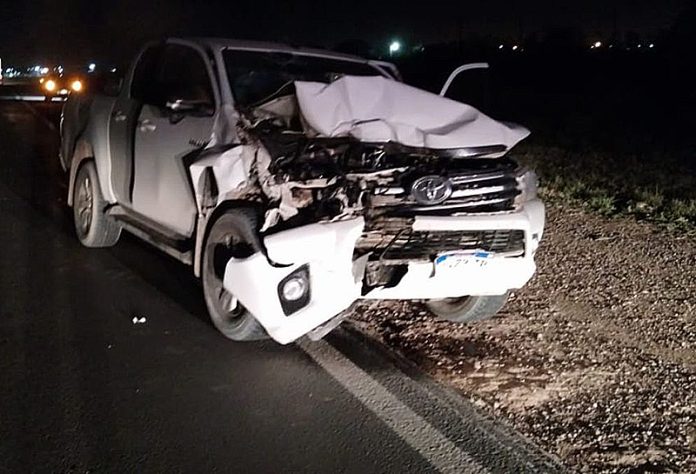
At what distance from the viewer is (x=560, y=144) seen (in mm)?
14375

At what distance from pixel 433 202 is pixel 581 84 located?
2261cm

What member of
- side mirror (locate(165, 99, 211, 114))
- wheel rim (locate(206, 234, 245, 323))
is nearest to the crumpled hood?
side mirror (locate(165, 99, 211, 114))

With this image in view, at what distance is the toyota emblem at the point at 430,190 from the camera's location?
4.87 meters

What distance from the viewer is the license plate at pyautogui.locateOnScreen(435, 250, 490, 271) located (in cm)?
489

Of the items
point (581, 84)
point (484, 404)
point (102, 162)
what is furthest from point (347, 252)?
point (581, 84)

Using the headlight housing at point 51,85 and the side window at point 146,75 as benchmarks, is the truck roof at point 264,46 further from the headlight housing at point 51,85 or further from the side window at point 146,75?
the headlight housing at point 51,85

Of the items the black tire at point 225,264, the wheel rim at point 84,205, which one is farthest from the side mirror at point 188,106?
the wheel rim at point 84,205

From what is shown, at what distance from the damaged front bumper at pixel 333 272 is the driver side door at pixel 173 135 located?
3.73 ft

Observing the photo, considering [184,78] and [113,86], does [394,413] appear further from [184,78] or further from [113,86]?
[113,86]

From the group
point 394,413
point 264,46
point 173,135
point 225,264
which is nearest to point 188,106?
point 173,135

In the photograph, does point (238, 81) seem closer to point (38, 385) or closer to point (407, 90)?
point (407, 90)

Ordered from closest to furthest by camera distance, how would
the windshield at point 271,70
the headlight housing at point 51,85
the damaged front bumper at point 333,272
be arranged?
1. the damaged front bumper at point 333,272
2. the windshield at point 271,70
3. the headlight housing at point 51,85

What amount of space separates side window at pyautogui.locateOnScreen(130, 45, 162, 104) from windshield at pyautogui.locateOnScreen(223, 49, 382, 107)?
0.93m

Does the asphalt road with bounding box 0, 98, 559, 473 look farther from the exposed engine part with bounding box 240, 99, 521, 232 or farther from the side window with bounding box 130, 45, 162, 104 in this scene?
the side window with bounding box 130, 45, 162, 104
